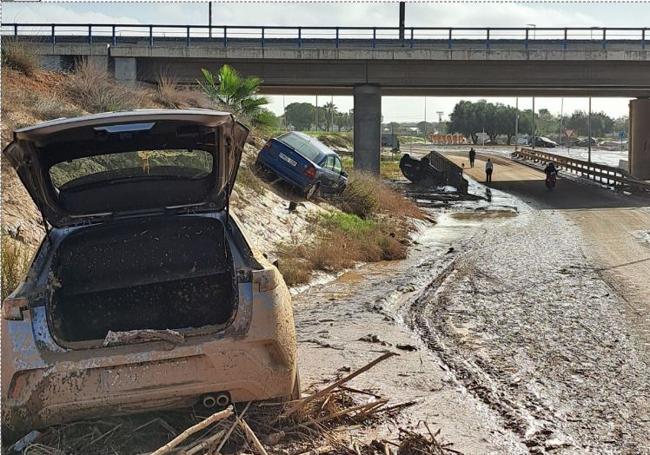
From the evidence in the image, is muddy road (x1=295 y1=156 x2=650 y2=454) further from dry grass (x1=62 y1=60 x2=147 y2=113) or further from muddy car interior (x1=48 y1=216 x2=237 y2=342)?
dry grass (x1=62 y1=60 x2=147 y2=113)

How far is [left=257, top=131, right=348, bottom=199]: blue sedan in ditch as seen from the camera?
20.3 metres

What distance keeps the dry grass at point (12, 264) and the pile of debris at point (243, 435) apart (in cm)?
336

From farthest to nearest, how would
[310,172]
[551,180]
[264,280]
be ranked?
[551,180] → [310,172] → [264,280]

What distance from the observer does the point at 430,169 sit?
1615 inches

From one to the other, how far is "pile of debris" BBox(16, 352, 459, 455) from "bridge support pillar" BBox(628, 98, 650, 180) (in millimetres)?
43445

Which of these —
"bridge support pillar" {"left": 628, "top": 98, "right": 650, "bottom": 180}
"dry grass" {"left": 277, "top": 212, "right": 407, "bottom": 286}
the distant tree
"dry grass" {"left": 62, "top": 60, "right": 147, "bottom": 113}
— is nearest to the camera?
"dry grass" {"left": 277, "top": 212, "right": 407, "bottom": 286}

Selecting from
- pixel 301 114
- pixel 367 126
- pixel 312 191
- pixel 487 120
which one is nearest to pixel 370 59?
pixel 367 126

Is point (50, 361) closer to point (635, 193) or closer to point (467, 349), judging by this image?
point (467, 349)

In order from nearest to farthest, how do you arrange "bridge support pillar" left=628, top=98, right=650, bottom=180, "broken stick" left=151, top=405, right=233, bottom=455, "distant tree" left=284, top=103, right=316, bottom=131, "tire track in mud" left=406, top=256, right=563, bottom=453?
"broken stick" left=151, top=405, right=233, bottom=455, "tire track in mud" left=406, top=256, right=563, bottom=453, "bridge support pillar" left=628, top=98, right=650, bottom=180, "distant tree" left=284, top=103, right=316, bottom=131

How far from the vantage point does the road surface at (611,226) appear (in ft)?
36.9

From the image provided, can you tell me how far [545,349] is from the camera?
8211 mm

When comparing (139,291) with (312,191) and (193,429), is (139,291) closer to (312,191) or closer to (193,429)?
(193,429)

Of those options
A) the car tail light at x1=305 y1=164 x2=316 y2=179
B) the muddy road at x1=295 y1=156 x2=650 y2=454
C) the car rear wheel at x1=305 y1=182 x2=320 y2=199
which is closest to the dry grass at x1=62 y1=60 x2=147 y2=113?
the car tail light at x1=305 y1=164 x2=316 y2=179

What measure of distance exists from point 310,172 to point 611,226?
932cm
